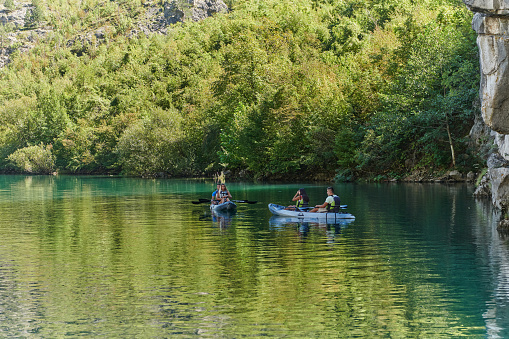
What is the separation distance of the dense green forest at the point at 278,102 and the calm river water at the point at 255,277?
2607 centimetres

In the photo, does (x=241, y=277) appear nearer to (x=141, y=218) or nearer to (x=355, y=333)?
(x=355, y=333)

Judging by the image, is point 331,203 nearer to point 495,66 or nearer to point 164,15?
point 495,66

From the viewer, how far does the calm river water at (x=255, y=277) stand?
474 inches

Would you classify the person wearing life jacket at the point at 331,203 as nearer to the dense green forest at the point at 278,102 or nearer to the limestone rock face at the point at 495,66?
the limestone rock face at the point at 495,66

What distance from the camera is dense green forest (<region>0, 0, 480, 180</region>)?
181 ft

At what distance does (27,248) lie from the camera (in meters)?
21.7

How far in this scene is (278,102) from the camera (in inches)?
2660

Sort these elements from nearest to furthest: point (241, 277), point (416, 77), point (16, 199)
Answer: point (241, 277)
point (16, 199)
point (416, 77)

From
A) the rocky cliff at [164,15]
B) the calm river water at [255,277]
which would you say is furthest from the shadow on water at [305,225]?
Result: the rocky cliff at [164,15]

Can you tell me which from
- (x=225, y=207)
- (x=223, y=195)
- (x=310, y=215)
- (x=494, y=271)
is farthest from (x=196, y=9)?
(x=494, y=271)

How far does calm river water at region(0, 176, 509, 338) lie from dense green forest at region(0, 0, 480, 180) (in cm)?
2607

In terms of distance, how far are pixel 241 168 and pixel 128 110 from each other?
35671 millimetres

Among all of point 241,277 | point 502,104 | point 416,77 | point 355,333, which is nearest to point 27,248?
point 241,277

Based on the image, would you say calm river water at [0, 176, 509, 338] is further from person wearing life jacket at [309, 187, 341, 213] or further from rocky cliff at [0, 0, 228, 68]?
rocky cliff at [0, 0, 228, 68]
